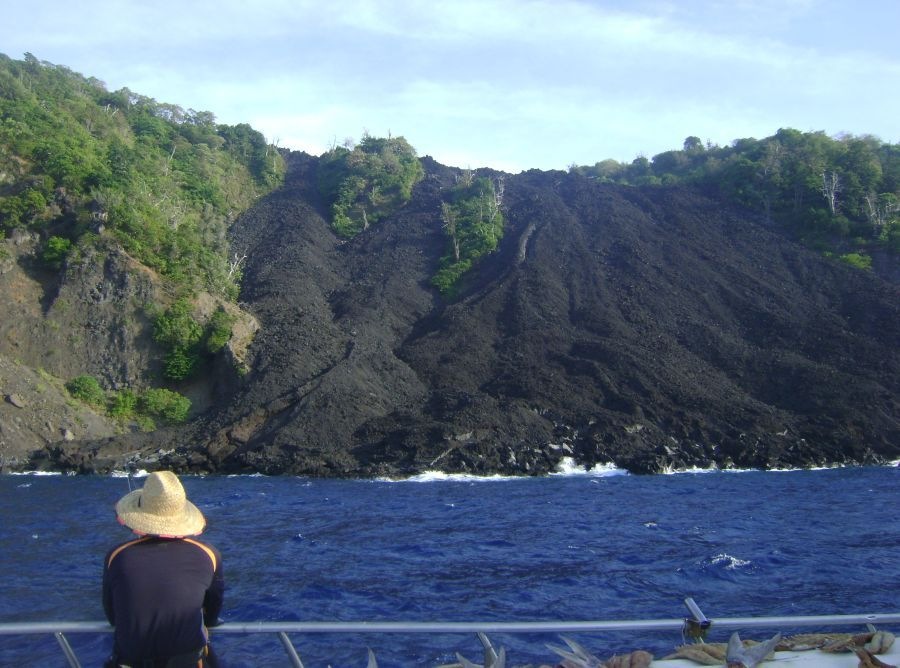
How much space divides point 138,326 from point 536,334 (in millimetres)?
23896

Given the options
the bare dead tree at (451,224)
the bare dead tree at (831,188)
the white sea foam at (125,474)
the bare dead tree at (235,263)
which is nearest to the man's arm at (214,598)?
the white sea foam at (125,474)

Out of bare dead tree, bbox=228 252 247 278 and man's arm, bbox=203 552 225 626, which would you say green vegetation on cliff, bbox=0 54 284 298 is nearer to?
bare dead tree, bbox=228 252 247 278

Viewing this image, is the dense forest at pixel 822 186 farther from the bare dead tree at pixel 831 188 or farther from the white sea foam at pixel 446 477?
the white sea foam at pixel 446 477

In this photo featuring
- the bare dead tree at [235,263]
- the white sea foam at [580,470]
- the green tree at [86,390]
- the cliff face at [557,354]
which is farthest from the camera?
the bare dead tree at [235,263]

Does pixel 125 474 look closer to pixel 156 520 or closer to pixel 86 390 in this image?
pixel 86 390

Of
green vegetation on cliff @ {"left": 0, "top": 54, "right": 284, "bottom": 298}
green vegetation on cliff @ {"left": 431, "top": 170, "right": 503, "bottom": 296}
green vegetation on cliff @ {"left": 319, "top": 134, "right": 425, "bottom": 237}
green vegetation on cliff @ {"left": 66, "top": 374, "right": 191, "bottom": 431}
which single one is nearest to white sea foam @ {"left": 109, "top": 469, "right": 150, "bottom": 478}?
green vegetation on cliff @ {"left": 66, "top": 374, "right": 191, "bottom": 431}

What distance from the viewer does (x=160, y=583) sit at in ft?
16.1

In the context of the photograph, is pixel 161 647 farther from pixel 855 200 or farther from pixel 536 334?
pixel 855 200

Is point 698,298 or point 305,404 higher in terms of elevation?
point 698,298

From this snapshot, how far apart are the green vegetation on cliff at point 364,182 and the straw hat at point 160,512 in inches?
2687

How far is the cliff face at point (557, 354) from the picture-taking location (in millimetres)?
37438

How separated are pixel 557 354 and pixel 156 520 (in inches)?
1712

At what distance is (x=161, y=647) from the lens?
496 centimetres

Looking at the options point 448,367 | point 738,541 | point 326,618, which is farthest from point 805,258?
point 326,618
